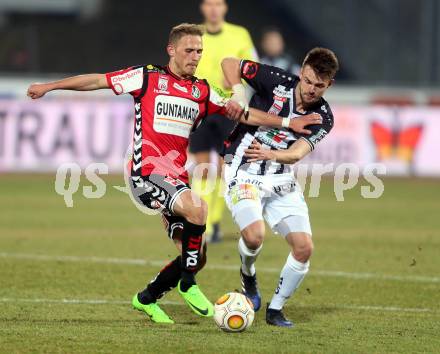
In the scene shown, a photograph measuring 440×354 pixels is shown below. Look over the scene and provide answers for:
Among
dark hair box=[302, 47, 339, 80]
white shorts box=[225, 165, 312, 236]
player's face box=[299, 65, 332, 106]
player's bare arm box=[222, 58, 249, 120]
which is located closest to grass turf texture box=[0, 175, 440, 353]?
white shorts box=[225, 165, 312, 236]

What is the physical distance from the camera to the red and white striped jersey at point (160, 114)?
746 centimetres

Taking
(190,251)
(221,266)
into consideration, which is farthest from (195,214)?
(221,266)

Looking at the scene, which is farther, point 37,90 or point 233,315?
point 37,90

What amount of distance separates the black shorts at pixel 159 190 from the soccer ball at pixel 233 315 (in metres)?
0.78

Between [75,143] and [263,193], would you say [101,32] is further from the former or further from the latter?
[263,193]

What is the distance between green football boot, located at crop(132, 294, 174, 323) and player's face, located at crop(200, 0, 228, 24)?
207 inches

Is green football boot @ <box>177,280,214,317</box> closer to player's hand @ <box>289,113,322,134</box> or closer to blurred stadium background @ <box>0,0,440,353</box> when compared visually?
blurred stadium background @ <box>0,0,440,353</box>

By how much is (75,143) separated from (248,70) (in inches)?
490

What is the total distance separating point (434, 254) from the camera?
11656 mm

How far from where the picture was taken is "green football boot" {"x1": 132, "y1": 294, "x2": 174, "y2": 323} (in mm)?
7426

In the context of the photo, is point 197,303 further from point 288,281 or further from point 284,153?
point 284,153

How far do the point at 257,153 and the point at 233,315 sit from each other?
48.9 inches

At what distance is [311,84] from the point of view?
7.49m

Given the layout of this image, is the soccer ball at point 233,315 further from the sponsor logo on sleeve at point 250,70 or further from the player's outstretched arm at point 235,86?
the sponsor logo on sleeve at point 250,70
